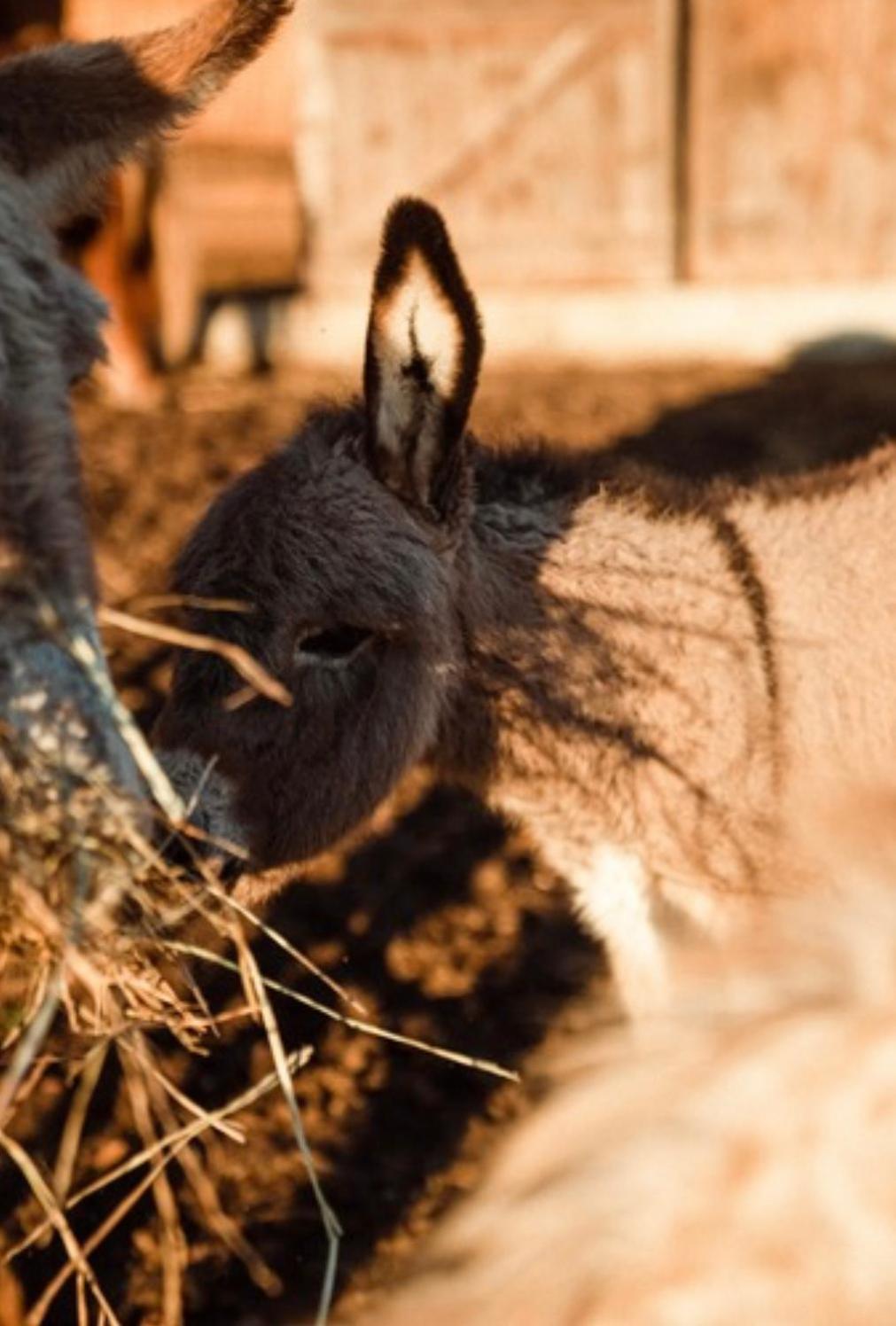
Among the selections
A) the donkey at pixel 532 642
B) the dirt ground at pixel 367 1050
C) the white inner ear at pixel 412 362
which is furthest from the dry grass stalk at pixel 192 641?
the white inner ear at pixel 412 362

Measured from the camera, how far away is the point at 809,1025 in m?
1.32

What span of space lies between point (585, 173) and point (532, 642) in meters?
7.46

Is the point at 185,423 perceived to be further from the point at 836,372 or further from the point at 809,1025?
the point at 809,1025

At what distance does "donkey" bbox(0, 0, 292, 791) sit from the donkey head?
1.54ft

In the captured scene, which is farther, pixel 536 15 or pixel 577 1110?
pixel 536 15

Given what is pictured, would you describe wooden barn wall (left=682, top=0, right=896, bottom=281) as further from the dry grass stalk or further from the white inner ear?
the dry grass stalk

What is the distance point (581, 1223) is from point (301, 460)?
2.58m

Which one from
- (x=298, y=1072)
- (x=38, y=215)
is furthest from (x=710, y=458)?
(x=38, y=215)

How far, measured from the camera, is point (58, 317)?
296 centimetres

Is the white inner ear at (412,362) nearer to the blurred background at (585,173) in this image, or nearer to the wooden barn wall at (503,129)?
the blurred background at (585,173)

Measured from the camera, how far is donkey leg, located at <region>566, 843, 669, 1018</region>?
12.6 ft

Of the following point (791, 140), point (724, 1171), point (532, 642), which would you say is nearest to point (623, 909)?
point (532, 642)

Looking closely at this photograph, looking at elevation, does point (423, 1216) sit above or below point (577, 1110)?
below

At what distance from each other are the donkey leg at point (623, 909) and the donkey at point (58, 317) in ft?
4.63
